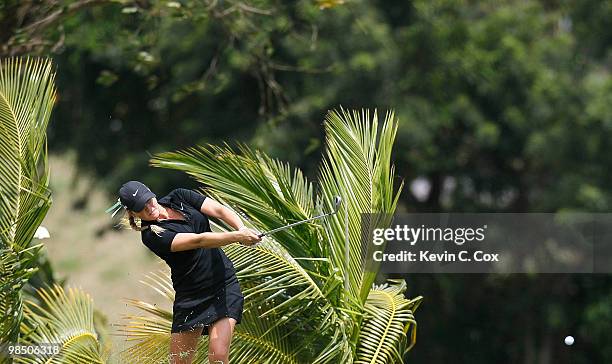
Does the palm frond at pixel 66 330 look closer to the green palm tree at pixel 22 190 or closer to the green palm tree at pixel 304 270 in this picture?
the green palm tree at pixel 22 190

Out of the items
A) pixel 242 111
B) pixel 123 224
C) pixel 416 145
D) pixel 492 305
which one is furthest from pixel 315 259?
pixel 492 305

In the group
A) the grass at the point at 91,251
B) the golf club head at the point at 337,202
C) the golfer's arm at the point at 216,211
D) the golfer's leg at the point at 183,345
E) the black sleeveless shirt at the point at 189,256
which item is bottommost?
the golfer's leg at the point at 183,345

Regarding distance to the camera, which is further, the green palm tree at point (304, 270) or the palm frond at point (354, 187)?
the palm frond at point (354, 187)

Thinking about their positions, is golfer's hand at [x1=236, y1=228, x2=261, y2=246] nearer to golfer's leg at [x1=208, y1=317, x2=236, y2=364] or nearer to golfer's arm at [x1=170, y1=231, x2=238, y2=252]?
golfer's arm at [x1=170, y1=231, x2=238, y2=252]

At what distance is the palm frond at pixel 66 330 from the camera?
717 centimetres

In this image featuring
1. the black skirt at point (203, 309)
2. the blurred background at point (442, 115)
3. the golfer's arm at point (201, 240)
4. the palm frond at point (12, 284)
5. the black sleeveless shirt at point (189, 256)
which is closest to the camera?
the golfer's arm at point (201, 240)

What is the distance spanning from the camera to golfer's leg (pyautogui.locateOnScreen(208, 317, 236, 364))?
6.38 m

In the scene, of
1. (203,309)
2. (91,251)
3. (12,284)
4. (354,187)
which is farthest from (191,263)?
(91,251)

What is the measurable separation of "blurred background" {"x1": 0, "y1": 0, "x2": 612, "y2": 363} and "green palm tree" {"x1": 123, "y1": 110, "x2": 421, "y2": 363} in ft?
26.4

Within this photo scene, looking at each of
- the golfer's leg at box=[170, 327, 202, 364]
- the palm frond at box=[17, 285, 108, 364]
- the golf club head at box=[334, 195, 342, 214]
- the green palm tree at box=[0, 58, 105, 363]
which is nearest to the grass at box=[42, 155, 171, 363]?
the palm frond at box=[17, 285, 108, 364]

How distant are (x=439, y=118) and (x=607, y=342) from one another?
14.4ft

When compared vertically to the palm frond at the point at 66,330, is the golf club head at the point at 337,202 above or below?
above

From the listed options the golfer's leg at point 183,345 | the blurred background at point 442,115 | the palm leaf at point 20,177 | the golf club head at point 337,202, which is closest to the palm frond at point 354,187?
the golf club head at point 337,202

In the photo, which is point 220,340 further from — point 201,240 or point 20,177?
point 20,177
